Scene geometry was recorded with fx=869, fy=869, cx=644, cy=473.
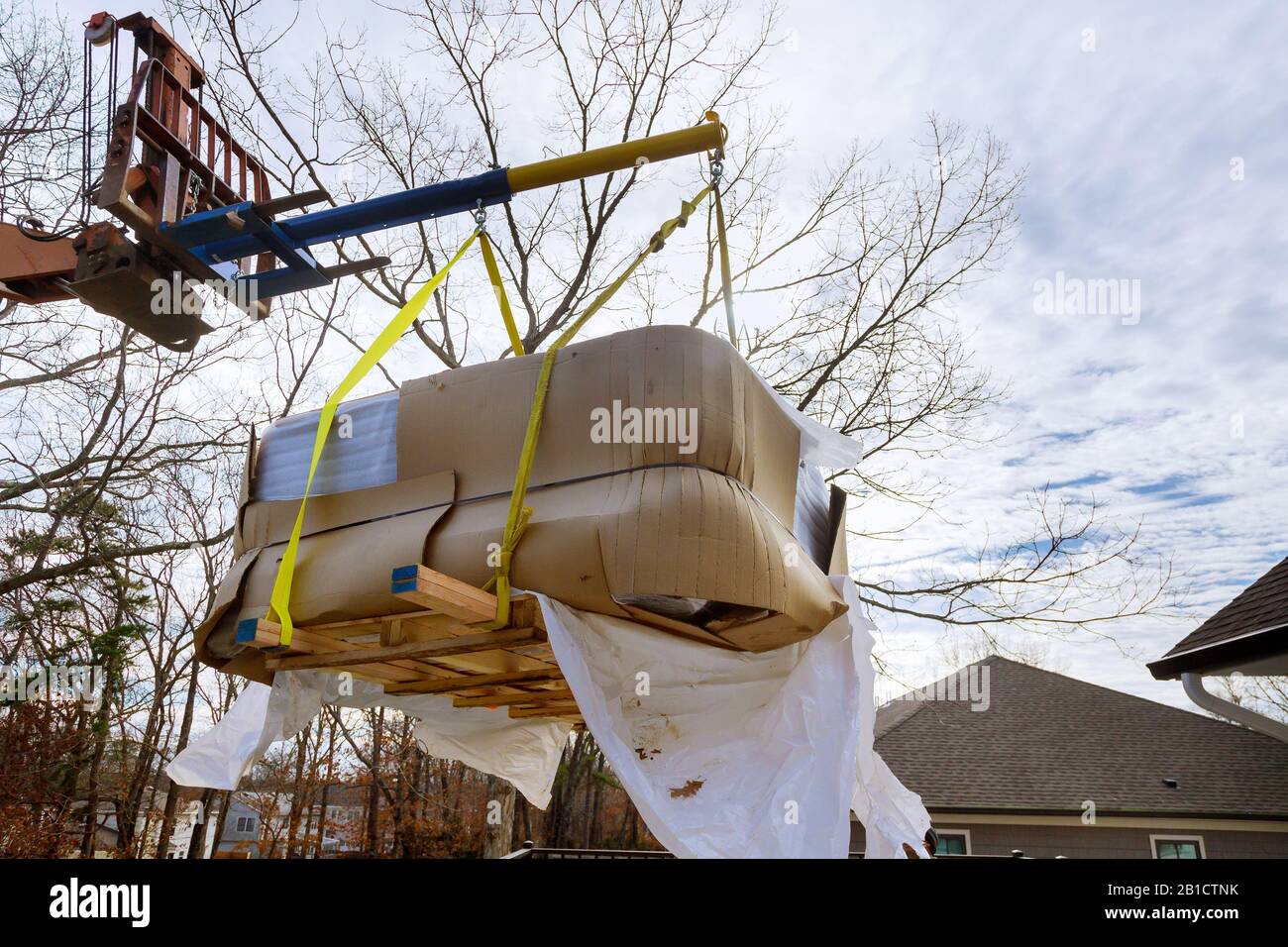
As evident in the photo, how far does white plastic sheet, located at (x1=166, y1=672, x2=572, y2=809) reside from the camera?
12.5ft

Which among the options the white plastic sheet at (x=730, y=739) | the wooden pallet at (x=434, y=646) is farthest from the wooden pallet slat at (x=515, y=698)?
the white plastic sheet at (x=730, y=739)

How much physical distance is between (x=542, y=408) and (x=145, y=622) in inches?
665

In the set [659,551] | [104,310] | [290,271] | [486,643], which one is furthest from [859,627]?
[104,310]

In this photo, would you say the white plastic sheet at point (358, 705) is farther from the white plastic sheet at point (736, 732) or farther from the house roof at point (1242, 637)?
the house roof at point (1242, 637)

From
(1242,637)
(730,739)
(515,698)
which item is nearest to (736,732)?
(730,739)

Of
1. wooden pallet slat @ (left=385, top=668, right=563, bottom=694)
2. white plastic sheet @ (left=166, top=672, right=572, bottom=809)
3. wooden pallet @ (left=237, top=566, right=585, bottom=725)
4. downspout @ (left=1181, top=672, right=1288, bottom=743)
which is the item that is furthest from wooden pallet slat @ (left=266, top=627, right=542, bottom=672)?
downspout @ (left=1181, top=672, right=1288, bottom=743)

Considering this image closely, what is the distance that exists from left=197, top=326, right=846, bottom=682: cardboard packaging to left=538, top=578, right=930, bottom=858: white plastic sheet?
100 mm

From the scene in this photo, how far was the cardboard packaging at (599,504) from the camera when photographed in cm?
296

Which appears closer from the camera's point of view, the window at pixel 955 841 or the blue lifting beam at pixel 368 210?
the blue lifting beam at pixel 368 210

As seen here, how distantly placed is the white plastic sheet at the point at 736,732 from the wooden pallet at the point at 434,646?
0.85ft

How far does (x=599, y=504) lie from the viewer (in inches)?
119

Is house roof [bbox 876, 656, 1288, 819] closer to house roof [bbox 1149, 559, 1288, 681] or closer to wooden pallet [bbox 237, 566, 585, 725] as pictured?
house roof [bbox 1149, 559, 1288, 681]

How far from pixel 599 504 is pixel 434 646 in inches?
34.9
